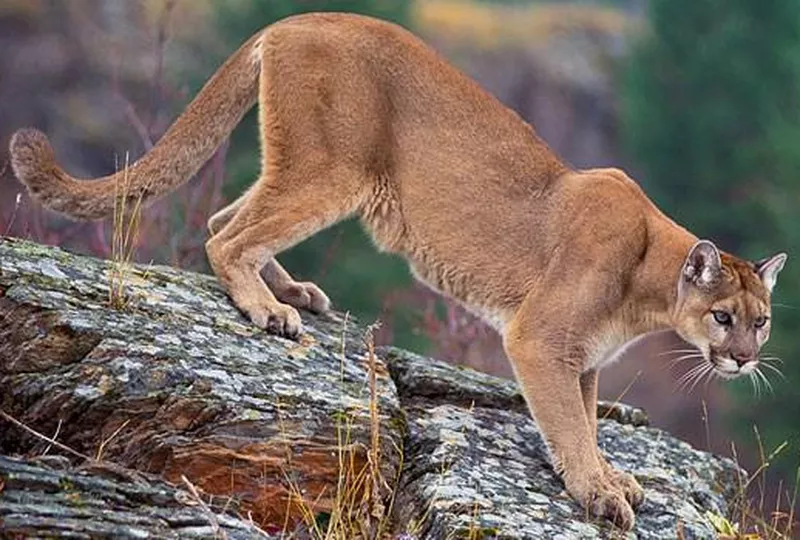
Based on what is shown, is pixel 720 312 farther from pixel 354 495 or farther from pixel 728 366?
pixel 354 495

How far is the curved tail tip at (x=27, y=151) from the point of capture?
6.75 m

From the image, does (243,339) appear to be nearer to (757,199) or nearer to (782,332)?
(782,332)

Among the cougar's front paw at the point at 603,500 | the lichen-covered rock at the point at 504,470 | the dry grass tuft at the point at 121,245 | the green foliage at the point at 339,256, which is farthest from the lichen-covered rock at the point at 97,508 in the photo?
the green foliage at the point at 339,256

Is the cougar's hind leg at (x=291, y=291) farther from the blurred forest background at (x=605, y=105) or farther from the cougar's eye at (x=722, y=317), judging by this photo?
the blurred forest background at (x=605, y=105)

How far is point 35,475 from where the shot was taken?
509cm

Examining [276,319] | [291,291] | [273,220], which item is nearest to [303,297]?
[291,291]

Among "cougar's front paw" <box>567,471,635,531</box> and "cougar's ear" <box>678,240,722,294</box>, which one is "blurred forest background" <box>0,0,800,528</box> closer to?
"cougar's ear" <box>678,240,722,294</box>

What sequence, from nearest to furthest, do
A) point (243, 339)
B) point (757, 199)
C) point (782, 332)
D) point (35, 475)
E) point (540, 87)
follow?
point (35, 475) → point (243, 339) → point (782, 332) → point (757, 199) → point (540, 87)

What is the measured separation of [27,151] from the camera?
677 cm

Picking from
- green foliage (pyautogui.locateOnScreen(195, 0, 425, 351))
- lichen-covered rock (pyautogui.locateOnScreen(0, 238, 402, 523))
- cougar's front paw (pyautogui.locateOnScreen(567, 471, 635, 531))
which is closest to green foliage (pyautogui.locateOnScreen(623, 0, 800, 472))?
green foliage (pyautogui.locateOnScreen(195, 0, 425, 351))

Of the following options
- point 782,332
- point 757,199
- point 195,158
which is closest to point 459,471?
point 195,158

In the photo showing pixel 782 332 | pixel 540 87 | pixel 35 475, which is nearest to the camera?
pixel 35 475

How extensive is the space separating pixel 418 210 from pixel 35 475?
2879 millimetres

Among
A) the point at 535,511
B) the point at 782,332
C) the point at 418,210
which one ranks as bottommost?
the point at 782,332
